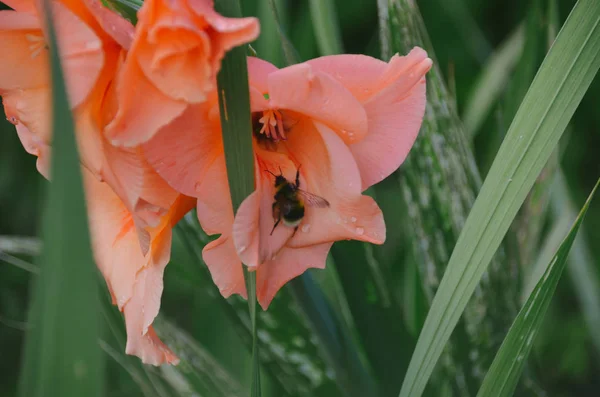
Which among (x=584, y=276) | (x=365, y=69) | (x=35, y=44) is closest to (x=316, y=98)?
(x=365, y=69)

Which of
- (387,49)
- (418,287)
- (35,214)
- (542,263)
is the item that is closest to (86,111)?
(387,49)

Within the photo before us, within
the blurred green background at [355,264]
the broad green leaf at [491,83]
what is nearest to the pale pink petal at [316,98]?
the blurred green background at [355,264]

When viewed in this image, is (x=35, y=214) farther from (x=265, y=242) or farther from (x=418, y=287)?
(x=265, y=242)

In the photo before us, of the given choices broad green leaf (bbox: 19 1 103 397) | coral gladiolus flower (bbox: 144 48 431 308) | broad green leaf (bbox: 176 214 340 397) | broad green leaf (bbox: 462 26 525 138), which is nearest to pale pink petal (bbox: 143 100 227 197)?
coral gladiolus flower (bbox: 144 48 431 308)

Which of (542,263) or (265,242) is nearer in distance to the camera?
(265,242)

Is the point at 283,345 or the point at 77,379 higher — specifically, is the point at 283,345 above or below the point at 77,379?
below

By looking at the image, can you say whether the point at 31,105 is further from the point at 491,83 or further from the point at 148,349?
the point at 491,83
